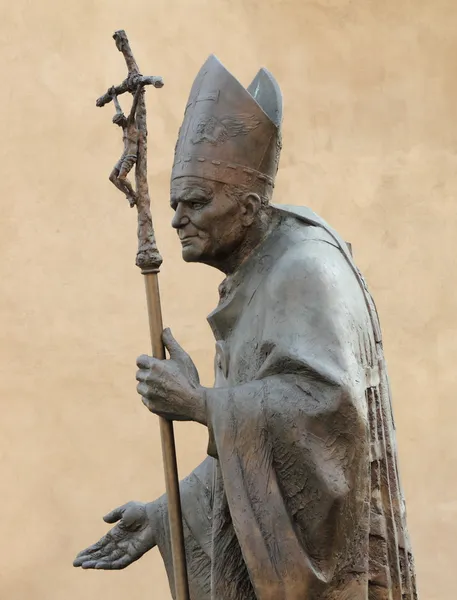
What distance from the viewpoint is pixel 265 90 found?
93.7 inches

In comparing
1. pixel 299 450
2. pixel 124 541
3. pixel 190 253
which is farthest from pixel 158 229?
pixel 299 450

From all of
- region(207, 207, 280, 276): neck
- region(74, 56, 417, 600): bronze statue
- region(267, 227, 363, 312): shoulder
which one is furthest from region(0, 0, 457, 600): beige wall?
region(267, 227, 363, 312): shoulder

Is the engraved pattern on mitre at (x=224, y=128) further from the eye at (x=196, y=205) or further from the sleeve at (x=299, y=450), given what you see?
the sleeve at (x=299, y=450)

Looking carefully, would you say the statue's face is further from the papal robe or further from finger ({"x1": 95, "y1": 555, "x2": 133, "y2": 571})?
finger ({"x1": 95, "y1": 555, "x2": 133, "y2": 571})

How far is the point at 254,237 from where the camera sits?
232 cm

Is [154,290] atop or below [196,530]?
atop

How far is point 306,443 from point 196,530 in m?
0.62

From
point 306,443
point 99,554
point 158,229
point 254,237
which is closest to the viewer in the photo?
point 306,443

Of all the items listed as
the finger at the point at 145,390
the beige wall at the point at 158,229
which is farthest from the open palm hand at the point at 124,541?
the beige wall at the point at 158,229

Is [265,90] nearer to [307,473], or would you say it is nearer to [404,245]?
[307,473]

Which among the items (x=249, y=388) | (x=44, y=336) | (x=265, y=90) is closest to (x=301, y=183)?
(x=44, y=336)

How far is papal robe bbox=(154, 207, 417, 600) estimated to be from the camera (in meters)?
2.07

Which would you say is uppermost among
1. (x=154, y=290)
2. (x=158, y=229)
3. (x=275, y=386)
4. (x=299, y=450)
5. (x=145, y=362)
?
(x=158, y=229)

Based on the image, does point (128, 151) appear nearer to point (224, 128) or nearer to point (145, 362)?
point (224, 128)
